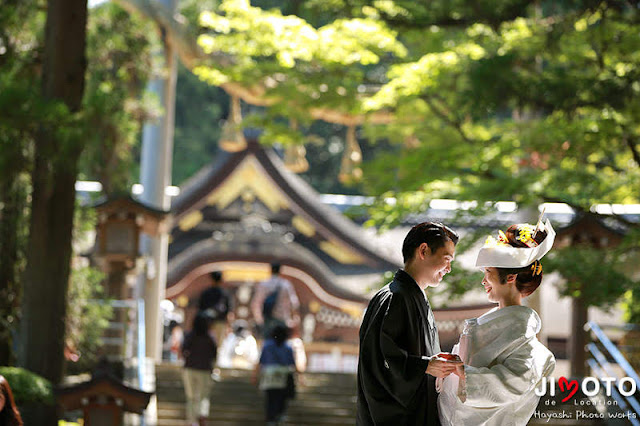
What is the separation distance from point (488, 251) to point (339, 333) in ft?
→ 45.8

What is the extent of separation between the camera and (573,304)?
34.1 ft

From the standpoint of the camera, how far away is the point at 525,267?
3801 mm

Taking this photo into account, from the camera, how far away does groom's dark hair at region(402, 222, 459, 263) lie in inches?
152

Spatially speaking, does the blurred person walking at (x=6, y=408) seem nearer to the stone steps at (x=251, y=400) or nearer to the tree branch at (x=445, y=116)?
the stone steps at (x=251, y=400)

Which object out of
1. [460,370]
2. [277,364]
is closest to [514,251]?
[460,370]

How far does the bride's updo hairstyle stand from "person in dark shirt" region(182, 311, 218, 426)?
5.34 metres

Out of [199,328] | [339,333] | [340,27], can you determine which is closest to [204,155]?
[339,333]

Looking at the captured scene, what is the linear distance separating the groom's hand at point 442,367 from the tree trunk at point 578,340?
22.5 ft

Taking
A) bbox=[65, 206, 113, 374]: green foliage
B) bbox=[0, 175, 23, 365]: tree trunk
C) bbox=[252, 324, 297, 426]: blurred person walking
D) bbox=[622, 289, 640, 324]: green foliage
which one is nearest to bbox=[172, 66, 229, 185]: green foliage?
bbox=[65, 206, 113, 374]: green foliage

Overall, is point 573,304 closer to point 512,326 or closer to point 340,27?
point 340,27

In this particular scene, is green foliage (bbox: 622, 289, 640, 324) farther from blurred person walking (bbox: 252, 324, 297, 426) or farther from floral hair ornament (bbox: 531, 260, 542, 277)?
floral hair ornament (bbox: 531, 260, 542, 277)

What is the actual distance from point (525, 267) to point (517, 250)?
8 centimetres

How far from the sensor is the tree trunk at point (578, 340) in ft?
33.3

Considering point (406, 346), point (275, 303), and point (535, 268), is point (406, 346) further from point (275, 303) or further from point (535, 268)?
point (275, 303)
